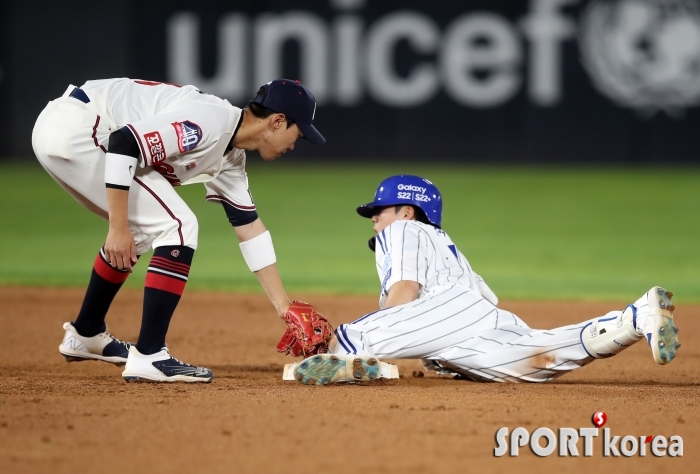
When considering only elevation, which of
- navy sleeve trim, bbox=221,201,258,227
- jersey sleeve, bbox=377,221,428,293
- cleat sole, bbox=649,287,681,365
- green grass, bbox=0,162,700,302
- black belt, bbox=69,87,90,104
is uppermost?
green grass, bbox=0,162,700,302

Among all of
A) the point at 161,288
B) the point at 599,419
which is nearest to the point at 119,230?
the point at 161,288

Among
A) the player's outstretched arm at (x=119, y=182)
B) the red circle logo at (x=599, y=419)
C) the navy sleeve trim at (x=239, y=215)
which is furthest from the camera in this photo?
the navy sleeve trim at (x=239, y=215)

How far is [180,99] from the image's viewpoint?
14.7ft

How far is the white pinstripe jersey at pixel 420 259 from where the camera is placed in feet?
15.0

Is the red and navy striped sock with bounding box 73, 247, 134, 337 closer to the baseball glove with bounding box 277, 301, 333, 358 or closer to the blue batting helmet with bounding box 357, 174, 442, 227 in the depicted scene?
the baseball glove with bounding box 277, 301, 333, 358

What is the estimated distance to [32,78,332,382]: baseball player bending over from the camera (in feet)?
13.7

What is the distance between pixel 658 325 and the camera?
416 cm

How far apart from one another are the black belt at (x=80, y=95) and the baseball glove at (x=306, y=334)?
140 centimetres

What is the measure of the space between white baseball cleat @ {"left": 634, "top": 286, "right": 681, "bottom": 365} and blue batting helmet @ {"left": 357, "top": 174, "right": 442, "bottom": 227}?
4.06ft

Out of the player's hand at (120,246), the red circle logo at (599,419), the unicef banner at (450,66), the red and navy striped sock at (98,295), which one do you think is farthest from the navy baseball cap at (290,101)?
the unicef banner at (450,66)

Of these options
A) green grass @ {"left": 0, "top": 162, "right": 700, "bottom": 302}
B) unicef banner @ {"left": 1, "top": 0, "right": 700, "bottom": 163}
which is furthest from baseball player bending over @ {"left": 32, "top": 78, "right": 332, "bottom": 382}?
unicef banner @ {"left": 1, "top": 0, "right": 700, "bottom": 163}

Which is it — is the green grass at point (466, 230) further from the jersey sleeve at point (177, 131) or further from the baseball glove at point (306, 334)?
the jersey sleeve at point (177, 131)

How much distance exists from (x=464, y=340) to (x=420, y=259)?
0.43 meters

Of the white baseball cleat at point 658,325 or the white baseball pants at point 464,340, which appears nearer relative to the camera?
the white baseball cleat at point 658,325
